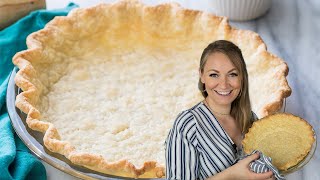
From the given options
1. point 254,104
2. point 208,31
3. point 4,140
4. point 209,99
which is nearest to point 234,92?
point 209,99

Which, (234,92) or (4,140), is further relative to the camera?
(4,140)

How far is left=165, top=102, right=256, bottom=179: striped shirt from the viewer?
1.02 m

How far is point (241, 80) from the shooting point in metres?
1.03

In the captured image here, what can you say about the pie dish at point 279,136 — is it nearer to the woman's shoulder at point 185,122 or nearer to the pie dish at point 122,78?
the woman's shoulder at point 185,122

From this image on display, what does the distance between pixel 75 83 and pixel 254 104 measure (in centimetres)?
45

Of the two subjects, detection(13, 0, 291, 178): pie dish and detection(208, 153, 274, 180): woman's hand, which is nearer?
detection(208, 153, 274, 180): woman's hand

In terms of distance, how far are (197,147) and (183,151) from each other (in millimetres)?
23

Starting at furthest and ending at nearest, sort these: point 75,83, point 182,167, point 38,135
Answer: point 75,83
point 38,135
point 182,167

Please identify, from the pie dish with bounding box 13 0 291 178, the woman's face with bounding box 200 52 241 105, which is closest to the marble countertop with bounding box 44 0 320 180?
the pie dish with bounding box 13 0 291 178

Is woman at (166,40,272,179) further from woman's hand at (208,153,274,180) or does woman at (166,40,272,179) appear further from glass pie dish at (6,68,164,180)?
glass pie dish at (6,68,164,180)

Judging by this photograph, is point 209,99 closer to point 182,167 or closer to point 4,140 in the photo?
point 182,167

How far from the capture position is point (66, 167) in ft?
4.26

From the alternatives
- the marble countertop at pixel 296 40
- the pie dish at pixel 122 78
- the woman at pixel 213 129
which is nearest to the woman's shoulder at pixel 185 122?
the woman at pixel 213 129

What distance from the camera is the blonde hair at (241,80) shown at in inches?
40.0
